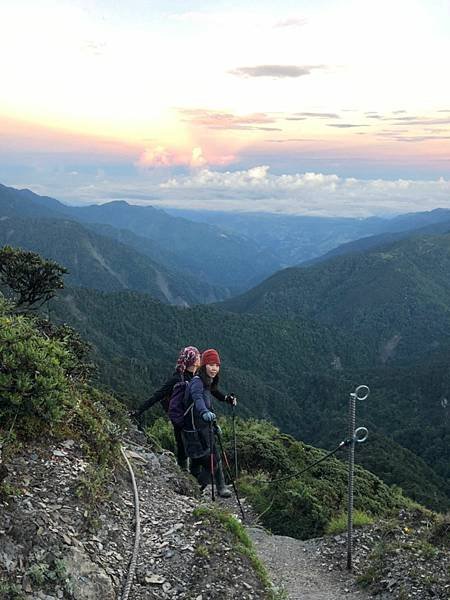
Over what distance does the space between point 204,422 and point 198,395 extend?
68 cm

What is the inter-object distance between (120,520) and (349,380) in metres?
190

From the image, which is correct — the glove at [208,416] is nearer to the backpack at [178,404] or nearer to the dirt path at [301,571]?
the backpack at [178,404]

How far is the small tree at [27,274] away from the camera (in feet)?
74.6

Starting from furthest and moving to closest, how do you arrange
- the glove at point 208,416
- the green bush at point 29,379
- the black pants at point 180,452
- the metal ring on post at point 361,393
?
the black pants at point 180,452 → the glove at point 208,416 → the metal ring on post at point 361,393 → the green bush at point 29,379

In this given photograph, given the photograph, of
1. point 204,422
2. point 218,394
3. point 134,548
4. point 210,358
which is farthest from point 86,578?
point 218,394

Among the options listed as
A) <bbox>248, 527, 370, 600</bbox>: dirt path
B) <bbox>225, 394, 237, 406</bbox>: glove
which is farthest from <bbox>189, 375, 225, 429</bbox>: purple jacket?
<bbox>248, 527, 370, 600</bbox>: dirt path

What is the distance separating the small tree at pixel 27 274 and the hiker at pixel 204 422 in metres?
15.2

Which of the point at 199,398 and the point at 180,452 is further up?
the point at 199,398

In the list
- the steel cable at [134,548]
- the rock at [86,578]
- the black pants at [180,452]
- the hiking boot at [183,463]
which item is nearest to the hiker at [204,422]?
the black pants at [180,452]

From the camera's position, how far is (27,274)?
2300 cm

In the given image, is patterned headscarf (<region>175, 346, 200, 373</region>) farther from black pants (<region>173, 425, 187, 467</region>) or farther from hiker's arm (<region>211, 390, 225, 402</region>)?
black pants (<region>173, 425, 187, 467</region>)

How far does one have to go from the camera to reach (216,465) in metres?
10.4

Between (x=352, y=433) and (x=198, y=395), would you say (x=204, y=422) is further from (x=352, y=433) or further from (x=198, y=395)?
(x=352, y=433)

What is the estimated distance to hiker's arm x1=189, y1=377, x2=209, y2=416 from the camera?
370 inches
